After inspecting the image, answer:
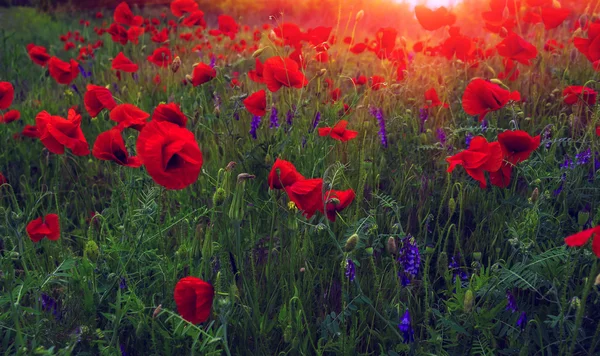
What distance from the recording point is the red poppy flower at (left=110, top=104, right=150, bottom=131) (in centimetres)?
163

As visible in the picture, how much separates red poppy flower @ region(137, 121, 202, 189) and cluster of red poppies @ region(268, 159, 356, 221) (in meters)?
0.21

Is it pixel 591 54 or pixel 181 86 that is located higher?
pixel 591 54

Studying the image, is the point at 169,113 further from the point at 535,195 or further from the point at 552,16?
the point at 552,16

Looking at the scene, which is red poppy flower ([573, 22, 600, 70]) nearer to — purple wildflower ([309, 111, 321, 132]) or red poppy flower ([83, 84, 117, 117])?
purple wildflower ([309, 111, 321, 132])

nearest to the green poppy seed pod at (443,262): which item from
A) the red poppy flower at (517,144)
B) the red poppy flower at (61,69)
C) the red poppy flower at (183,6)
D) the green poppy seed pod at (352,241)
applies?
the green poppy seed pod at (352,241)

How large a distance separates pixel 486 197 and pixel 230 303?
4.13ft

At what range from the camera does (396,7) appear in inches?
333

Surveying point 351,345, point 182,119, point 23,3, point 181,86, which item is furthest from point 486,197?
point 23,3

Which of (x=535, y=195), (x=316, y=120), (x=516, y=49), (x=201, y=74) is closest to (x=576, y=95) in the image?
(x=516, y=49)

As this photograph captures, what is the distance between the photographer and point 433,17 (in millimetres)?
2842

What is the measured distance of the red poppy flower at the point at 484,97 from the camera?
5.74ft

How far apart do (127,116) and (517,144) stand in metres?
1.19

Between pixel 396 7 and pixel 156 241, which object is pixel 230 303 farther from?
pixel 396 7

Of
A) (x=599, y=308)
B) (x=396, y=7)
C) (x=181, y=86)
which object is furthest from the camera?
(x=396, y=7)
